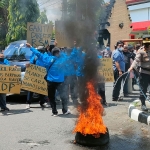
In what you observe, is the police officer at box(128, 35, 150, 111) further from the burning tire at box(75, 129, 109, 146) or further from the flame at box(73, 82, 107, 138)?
the burning tire at box(75, 129, 109, 146)

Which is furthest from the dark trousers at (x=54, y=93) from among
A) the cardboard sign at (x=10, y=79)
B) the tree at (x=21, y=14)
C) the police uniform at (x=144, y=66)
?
the tree at (x=21, y=14)

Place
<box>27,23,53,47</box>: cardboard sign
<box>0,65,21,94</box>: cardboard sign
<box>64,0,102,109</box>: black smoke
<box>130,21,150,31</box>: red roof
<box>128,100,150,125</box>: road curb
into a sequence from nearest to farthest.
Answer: <box>64,0,102,109</box>: black smoke < <box>128,100,150,125</box>: road curb < <box>0,65,21,94</box>: cardboard sign < <box>27,23,53,47</box>: cardboard sign < <box>130,21,150,31</box>: red roof

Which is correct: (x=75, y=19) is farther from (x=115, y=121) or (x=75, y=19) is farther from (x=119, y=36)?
(x=119, y=36)

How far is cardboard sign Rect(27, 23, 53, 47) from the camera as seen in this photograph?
953 centimetres

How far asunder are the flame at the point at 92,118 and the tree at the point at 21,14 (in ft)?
10.7

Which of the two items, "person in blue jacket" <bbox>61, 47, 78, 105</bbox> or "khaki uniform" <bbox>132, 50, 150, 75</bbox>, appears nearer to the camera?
"person in blue jacket" <bbox>61, 47, 78, 105</bbox>

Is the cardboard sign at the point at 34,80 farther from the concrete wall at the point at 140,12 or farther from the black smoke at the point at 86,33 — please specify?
the concrete wall at the point at 140,12

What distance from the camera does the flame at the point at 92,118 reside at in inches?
212

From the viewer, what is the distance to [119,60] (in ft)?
33.0

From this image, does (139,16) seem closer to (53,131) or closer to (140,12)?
(140,12)

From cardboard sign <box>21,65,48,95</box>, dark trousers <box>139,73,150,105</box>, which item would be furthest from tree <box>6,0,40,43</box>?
dark trousers <box>139,73,150,105</box>

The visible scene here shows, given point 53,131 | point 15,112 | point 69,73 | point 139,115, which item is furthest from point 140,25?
point 53,131

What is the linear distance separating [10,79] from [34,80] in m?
0.65

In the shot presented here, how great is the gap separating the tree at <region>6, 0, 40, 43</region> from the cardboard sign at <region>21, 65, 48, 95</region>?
161cm
